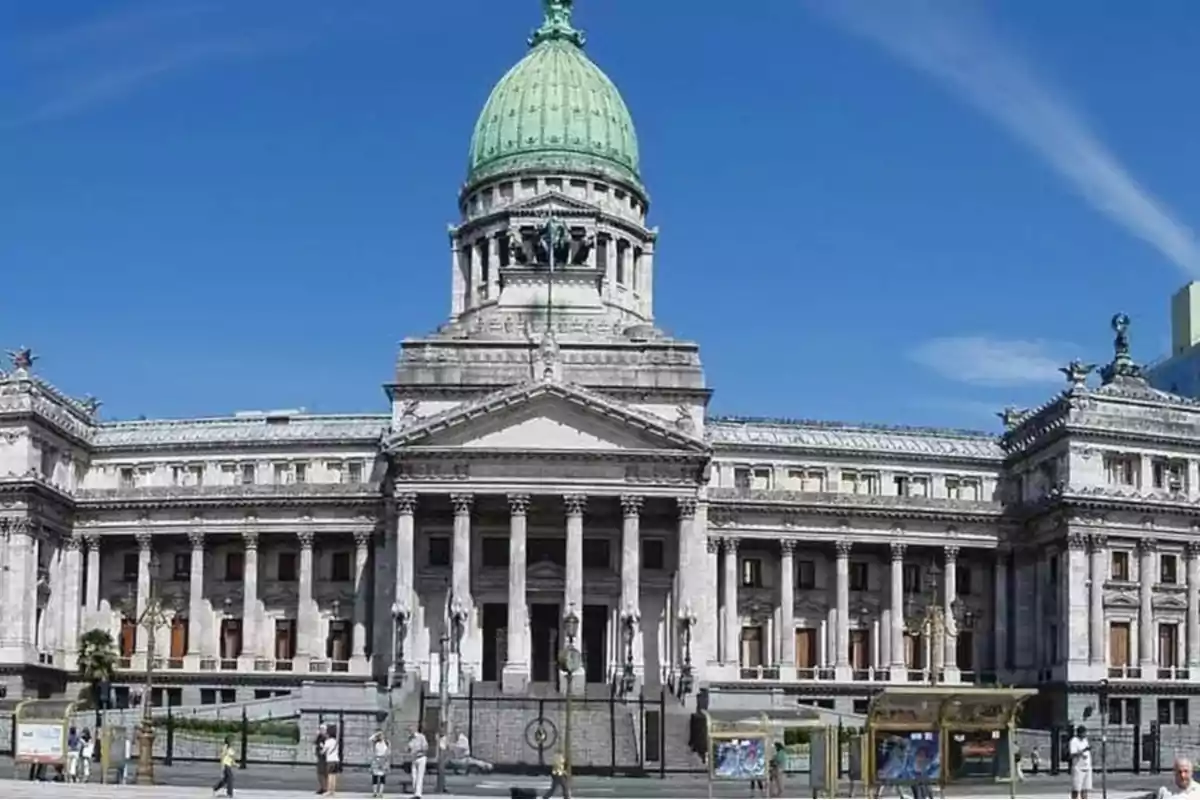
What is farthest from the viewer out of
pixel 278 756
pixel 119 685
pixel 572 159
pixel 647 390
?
pixel 572 159

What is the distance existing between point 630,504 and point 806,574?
23442 mm

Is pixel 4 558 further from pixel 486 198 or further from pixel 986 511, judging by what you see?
pixel 986 511

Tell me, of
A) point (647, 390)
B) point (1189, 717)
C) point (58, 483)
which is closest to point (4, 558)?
point (58, 483)

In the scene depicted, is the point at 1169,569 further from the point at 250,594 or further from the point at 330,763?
the point at 330,763

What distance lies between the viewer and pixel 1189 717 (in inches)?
4825

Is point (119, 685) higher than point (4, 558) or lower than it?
lower

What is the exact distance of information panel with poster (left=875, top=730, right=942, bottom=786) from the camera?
6162 centimetres

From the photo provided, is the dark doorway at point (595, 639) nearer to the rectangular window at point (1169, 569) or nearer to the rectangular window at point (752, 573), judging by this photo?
the rectangular window at point (752, 573)

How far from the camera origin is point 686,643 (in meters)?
109

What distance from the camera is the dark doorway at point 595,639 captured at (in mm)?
114750

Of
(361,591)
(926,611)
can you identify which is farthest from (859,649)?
(361,591)

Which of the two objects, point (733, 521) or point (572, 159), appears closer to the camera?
point (733, 521)

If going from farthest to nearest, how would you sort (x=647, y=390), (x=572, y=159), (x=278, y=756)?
(x=572, y=159) → (x=647, y=390) → (x=278, y=756)

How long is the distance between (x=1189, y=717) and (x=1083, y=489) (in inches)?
601
